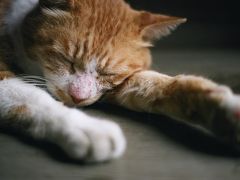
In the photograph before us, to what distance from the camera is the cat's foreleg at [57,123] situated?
146cm

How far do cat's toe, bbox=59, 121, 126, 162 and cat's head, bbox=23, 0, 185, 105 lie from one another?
305mm

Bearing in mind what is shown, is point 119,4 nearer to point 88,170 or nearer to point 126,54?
point 126,54

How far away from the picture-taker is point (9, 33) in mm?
2010

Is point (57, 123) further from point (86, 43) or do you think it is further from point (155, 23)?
point (155, 23)

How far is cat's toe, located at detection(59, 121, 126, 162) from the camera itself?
1445 millimetres

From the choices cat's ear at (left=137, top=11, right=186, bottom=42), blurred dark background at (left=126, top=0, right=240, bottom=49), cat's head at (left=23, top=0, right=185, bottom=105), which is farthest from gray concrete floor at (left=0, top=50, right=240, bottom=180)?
blurred dark background at (left=126, top=0, right=240, bottom=49)

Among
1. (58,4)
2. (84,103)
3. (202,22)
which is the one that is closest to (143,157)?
(84,103)

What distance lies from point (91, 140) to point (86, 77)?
0.39 m

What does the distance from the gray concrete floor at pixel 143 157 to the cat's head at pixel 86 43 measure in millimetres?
168

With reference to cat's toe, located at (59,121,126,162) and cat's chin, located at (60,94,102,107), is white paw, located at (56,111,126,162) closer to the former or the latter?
cat's toe, located at (59,121,126,162)

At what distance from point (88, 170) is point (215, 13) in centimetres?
205

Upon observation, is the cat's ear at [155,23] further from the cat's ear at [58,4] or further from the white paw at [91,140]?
the white paw at [91,140]

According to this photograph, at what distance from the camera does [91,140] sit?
56.9 inches

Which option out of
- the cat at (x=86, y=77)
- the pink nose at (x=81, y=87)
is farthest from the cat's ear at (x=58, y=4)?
the pink nose at (x=81, y=87)
